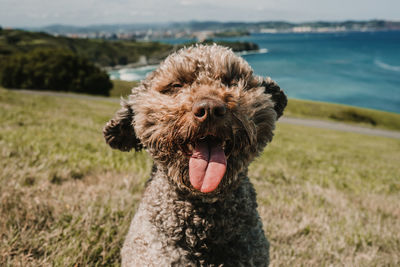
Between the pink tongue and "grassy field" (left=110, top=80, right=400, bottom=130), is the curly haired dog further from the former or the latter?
"grassy field" (left=110, top=80, right=400, bottom=130)

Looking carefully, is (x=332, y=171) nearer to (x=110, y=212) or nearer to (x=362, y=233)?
(x=362, y=233)

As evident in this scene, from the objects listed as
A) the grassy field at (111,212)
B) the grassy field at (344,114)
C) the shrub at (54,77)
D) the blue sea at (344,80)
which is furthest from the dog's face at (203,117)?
the shrub at (54,77)

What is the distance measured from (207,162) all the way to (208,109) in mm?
377

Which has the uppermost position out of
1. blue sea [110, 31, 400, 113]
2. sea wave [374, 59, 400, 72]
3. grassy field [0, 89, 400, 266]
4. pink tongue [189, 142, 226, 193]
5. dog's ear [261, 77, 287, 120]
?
dog's ear [261, 77, 287, 120]

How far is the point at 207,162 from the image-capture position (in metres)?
2.13

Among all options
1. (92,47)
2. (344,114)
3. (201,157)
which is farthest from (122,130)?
(92,47)

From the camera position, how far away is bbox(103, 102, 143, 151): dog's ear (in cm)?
283

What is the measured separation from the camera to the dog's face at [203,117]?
209 cm

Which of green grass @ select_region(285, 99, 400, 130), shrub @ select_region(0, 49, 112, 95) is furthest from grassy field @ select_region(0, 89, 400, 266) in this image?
shrub @ select_region(0, 49, 112, 95)

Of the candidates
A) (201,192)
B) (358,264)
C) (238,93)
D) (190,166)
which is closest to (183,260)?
(201,192)

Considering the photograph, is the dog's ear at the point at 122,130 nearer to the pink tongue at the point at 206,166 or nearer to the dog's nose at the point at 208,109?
the pink tongue at the point at 206,166

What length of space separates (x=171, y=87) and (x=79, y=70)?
6551 cm

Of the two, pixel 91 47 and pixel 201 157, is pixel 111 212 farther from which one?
pixel 91 47

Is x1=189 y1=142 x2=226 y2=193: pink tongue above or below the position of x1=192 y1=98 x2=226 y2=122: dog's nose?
below
